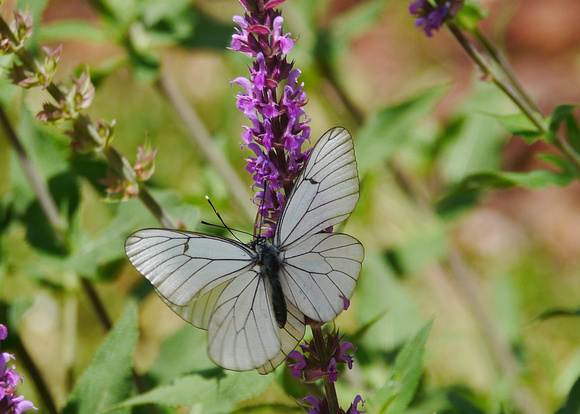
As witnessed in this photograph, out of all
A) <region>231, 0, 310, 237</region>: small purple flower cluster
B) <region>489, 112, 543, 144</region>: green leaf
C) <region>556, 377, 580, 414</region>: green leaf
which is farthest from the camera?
<region>489, 112, 543, 144</region>: green leaf

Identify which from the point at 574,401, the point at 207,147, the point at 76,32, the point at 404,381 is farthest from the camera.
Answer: the point at 207,147

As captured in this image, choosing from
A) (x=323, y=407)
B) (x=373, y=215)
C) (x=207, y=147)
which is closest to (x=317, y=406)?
(x=323, y=407)

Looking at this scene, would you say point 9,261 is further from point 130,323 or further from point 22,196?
point 130,323

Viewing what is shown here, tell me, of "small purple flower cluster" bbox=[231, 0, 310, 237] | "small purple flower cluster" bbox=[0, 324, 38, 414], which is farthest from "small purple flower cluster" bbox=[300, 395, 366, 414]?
"small purple flower cluster" bbox=[0, 324, 38, 414]

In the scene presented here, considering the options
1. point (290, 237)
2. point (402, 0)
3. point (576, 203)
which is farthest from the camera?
point (402, 0)

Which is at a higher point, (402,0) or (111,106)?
(111,106)

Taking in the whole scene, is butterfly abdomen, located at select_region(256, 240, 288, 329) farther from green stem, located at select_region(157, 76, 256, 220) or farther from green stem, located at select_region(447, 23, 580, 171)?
green stem, located at select_region(157, 76, 256, 220)

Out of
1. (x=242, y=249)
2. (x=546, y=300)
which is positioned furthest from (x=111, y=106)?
(x=242, y=249)

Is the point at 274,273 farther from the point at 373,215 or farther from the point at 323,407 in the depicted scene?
the point at 373,215
